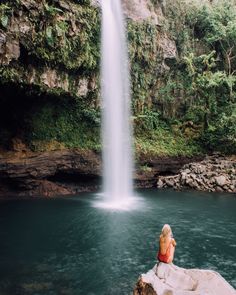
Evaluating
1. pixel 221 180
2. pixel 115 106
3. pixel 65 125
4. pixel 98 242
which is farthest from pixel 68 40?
pixel 221 180

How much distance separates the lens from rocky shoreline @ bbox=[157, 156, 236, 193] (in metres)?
29.4

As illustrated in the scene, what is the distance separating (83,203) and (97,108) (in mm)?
8107

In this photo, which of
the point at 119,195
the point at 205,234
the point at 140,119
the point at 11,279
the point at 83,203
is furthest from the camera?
the point at 140,119

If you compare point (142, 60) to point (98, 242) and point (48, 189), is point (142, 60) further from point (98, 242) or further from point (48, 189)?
point (98, 242)

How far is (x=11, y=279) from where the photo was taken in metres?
12.6

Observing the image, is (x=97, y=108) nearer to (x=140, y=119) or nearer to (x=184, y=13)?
(x=140, y=119)

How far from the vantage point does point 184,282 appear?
32.1ft

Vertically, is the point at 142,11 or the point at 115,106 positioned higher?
the point at 142,11

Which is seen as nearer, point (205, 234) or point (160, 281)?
point (160, 281)

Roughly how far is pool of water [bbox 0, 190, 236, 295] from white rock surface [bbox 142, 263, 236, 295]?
7.56ft

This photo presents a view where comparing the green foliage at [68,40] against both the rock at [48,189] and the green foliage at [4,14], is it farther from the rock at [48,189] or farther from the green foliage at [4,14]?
the rock at [48,189]

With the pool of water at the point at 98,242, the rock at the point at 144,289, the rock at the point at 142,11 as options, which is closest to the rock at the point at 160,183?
the pool of water at the point at 98,242

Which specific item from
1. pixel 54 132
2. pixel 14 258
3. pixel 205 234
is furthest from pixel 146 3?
pixel 14 258

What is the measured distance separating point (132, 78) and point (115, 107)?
3394 mm
